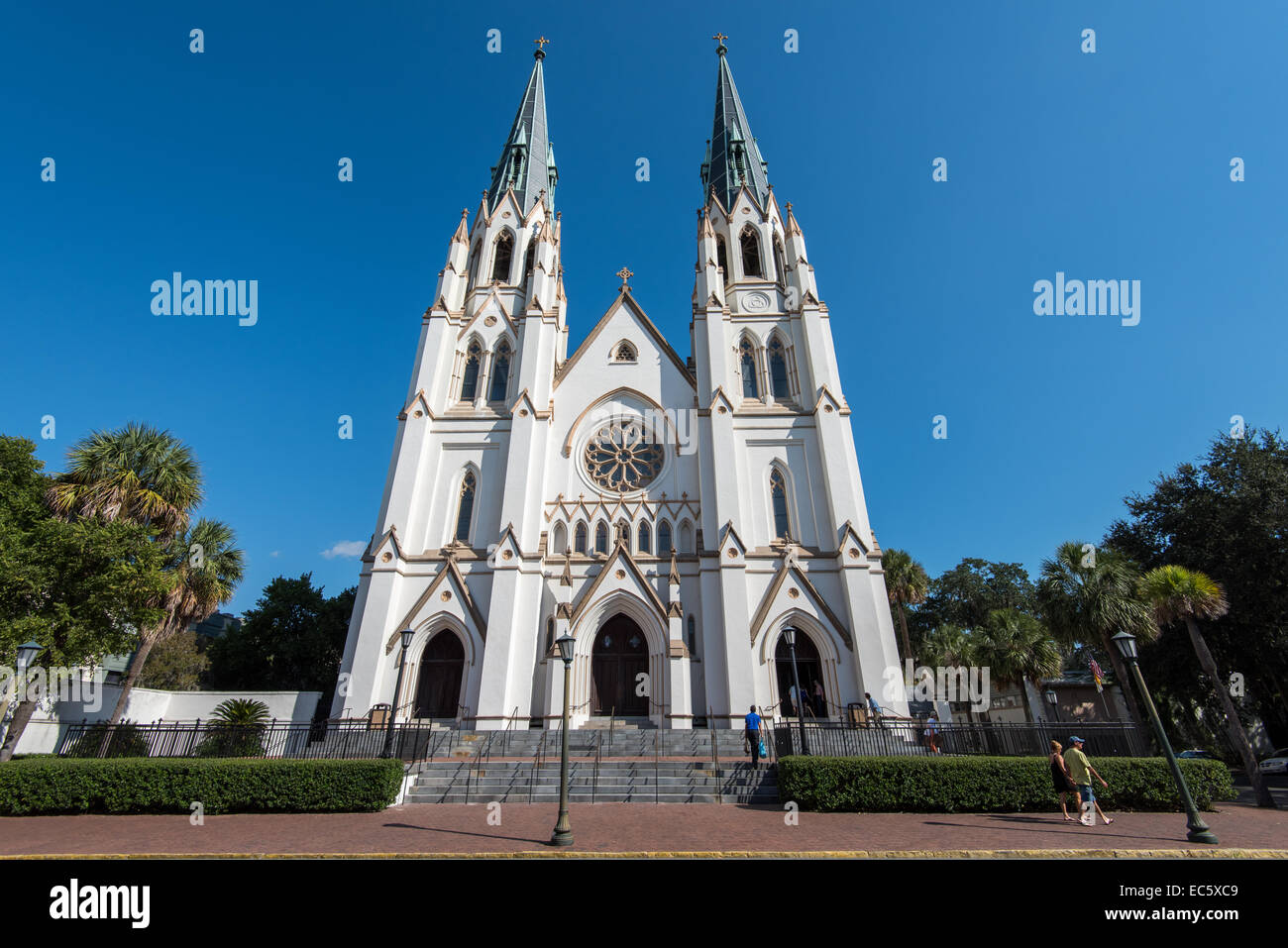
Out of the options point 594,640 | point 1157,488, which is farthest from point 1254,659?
point 594,640

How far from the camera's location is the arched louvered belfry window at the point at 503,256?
29.5m

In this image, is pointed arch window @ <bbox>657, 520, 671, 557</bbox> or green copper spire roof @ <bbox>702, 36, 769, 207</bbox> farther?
green copper spire roof @ <bbox>702, 36, 769, 207</bbox>

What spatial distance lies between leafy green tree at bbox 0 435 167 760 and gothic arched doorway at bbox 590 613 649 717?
13.6 m

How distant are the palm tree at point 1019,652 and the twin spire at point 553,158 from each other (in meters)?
24.5

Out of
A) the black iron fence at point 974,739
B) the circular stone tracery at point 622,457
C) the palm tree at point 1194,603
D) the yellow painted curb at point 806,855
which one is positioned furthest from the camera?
the circular stone tracery at point 622,457

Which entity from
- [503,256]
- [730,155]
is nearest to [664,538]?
[503,256]

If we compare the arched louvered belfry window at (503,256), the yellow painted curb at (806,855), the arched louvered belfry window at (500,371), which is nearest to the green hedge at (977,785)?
the yellow painted curb at (806,855)

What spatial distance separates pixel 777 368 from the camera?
26172 mm

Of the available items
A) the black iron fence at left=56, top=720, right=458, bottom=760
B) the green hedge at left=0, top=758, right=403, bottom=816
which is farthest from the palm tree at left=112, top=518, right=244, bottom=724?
the green hedge at left=0, top=758, right=403, bottom=816

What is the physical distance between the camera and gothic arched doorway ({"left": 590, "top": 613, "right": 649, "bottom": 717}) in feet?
68.5

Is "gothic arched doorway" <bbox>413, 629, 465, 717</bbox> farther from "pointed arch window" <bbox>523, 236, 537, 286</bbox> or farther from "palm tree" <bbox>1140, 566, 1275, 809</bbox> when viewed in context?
"palm tree" <bbox>1140, 566, 1275, 809</bbox>

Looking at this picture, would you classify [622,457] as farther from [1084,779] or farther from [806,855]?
[806,855]

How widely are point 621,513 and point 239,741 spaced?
13.9m

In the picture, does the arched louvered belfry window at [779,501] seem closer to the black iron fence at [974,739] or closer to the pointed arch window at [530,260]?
the black iron fence at [974,739]
